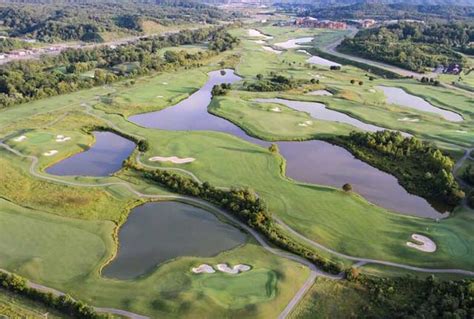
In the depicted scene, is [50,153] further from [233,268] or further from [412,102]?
[412,102]

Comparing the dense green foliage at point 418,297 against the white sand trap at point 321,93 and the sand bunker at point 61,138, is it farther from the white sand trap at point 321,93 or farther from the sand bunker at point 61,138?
the white sand trap at point 321,93

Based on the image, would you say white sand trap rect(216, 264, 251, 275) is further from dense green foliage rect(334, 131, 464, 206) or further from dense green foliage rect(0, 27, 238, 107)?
dense green foliage rect(0, 27, 238, 107)

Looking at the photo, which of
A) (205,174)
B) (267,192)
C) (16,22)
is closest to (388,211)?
(267,192)

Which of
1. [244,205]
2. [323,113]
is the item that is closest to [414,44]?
[323,113]

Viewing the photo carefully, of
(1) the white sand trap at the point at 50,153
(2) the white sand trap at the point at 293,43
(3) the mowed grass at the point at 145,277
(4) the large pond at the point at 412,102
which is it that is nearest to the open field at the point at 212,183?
(3) the mowed grass at the point at 145,277

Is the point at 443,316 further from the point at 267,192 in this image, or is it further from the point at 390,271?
the point at 267,192

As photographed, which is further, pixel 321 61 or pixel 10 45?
pixel 10 45
